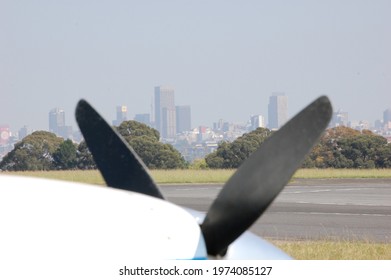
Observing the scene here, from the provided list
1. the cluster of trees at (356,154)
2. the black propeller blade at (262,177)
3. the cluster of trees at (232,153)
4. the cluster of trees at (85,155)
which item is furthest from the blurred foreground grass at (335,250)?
the cluster of trees at (232,153)

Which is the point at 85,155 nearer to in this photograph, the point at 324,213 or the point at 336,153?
the point at 336,153

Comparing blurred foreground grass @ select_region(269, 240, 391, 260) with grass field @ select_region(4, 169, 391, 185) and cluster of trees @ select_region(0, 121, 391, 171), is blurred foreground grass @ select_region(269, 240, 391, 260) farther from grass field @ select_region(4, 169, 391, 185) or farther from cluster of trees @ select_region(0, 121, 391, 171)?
cluster of trees @ select_region(0, 121, 391, 171)

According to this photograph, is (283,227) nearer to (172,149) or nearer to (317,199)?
(317,199)

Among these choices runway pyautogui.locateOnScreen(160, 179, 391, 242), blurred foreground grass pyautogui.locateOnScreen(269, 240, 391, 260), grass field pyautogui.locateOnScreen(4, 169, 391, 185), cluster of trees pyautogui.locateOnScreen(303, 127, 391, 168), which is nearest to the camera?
blurred foreground grass pyautogui.locateOnScreen(269, 240, 391, 260)

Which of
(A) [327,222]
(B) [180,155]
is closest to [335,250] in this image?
(A) [327,222]

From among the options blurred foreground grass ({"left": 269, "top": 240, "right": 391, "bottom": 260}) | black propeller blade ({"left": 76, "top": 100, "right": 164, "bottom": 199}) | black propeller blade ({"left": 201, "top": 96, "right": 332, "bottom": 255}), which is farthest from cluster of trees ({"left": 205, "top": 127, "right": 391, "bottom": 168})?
black propeller blade ({"left": 201, "top": 96, "right": 332, "bottom": 255})

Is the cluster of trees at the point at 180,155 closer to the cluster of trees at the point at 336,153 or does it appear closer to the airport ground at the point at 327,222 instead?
the cluster of trees at the point at 336,153

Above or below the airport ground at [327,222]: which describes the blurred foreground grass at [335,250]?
above
